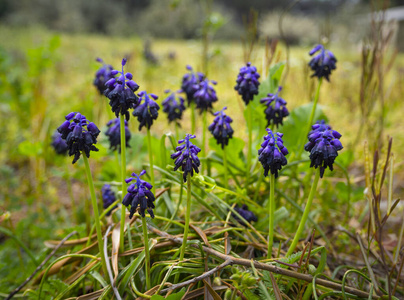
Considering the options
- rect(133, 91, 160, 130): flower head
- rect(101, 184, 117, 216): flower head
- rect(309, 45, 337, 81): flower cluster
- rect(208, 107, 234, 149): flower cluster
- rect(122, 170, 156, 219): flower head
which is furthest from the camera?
rect(101, 184, 117, 216): flower head

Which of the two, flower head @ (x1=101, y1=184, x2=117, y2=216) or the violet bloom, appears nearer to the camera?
the violet bloom

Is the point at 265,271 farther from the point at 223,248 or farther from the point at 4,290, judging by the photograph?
the point at 4,290

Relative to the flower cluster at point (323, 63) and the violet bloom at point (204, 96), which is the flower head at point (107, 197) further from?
the flower cluster at point (323, 63)

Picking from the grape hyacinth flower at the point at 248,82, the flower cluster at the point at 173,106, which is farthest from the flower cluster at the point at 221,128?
the flower cluster at the point at 173,106

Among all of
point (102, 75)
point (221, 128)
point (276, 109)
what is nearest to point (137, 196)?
point (221, 128)

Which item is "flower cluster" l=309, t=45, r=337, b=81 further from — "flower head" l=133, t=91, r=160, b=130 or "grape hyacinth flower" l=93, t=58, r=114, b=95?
"grape hyacinth flower" l=93, t=58, r=114, b=95

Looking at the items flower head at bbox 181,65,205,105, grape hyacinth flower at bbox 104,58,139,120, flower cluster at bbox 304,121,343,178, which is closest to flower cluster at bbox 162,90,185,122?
flower head at bbox 181,65,205,105

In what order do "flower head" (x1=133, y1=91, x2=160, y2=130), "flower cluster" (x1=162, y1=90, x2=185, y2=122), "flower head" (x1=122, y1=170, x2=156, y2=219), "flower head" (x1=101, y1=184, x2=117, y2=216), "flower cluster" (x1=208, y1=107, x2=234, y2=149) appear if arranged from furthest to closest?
"flower head" (x1=101, y1=184, x2=117, y2=216)
"flower cluster" (x1=162, y1=90, x2=185, y2=122)
"flower cluster" (x1=208, y1=107, x2=234, y2=149)
"flower head" (x1=133, y1=91, x2=160, y2=130)
"flower head" (x1=122, y1=170, x2=156, y2=219)

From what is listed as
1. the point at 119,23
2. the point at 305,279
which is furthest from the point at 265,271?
the point at 119,23
